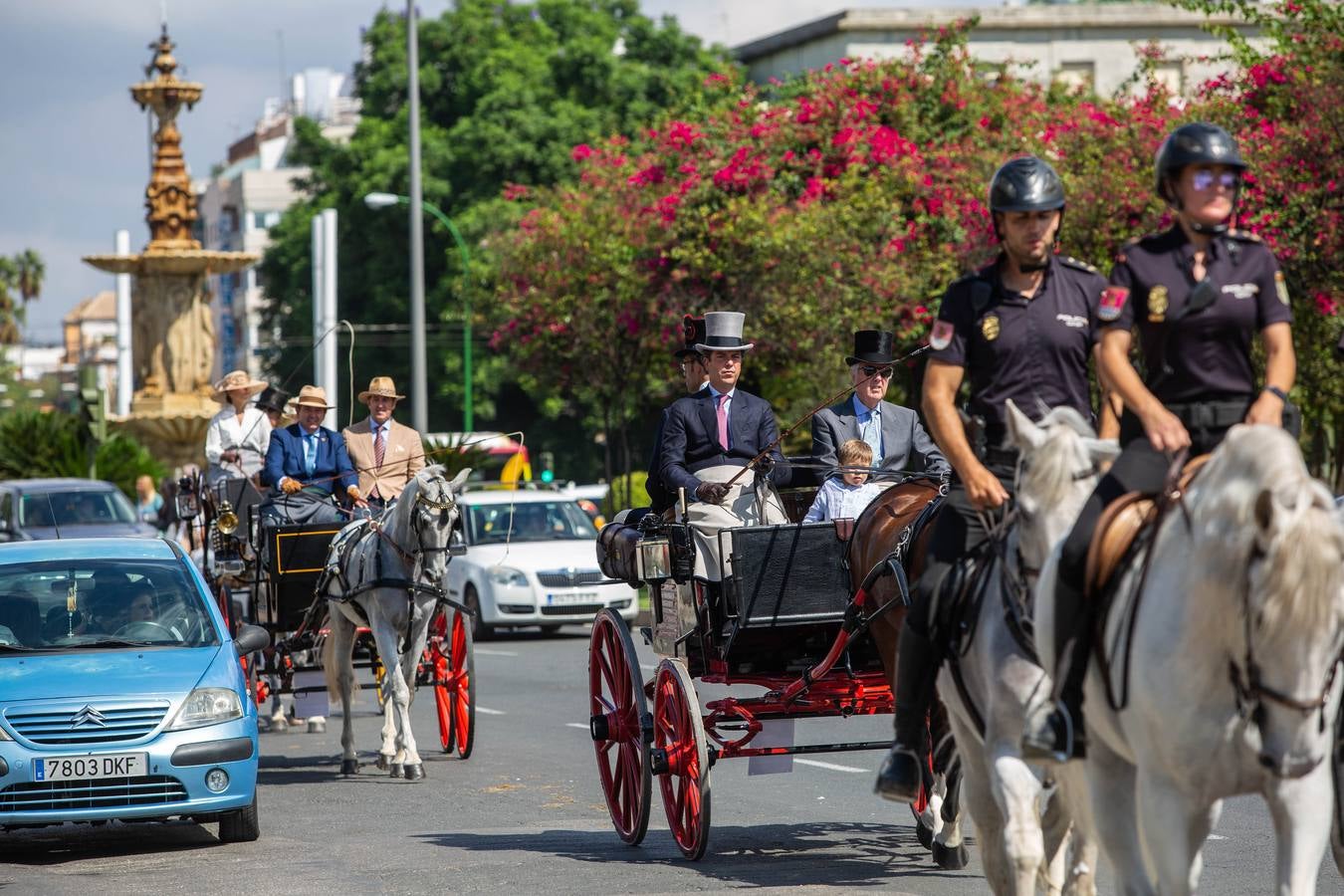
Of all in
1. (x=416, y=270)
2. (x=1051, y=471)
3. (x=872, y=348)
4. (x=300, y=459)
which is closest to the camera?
(x=1051, y=471)

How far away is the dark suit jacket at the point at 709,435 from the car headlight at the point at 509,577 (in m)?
14.2

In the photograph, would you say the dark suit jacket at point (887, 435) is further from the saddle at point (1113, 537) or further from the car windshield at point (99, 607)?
the saddle at point (1113, 537)

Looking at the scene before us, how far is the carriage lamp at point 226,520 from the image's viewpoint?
1563 centimetres

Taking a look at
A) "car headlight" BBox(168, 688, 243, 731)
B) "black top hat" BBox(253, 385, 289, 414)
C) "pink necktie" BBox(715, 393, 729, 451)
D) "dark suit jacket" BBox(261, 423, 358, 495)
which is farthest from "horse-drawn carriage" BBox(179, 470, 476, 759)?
"pink necktie" BBox(715, 393, 729, 451)

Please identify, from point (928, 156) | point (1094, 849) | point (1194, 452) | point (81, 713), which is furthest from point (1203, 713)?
point (928, 156)

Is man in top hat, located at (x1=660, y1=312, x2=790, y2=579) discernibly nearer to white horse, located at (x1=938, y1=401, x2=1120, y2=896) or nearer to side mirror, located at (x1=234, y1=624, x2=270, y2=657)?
side mirror, located at (x1=234, y1=624, x2=270, y2=657)

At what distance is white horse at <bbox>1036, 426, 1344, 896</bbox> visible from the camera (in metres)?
4.70

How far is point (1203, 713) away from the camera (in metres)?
5.07

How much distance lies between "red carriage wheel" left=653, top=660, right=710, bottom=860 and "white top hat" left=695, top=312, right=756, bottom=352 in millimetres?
1702

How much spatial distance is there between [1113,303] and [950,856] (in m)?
4.15

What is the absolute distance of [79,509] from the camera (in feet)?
93.0

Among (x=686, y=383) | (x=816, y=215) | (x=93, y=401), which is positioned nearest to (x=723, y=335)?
(x=686, y=383)

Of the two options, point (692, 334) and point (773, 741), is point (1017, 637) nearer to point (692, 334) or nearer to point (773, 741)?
point (773, 741)

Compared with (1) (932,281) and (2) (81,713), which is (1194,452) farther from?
(1) (932,281)
